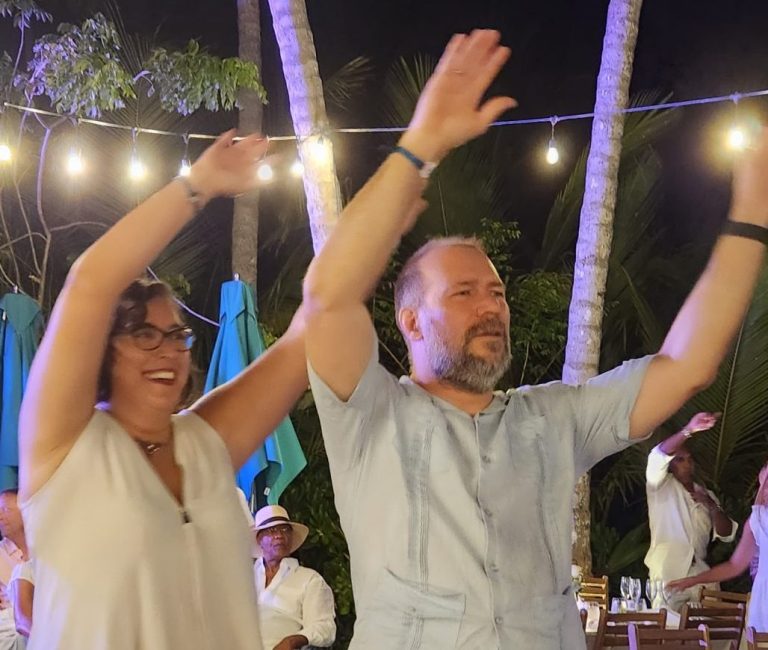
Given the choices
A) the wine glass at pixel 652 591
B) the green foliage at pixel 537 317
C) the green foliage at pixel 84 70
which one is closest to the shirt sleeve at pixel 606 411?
the wine glass at pixel 652 591

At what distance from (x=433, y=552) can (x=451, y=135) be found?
0.76 meters

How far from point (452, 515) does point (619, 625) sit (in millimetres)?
3976

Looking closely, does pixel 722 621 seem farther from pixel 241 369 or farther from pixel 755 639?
pixel 241 369

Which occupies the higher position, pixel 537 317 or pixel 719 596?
pixel 537 317

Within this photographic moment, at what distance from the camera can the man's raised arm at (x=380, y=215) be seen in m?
1.83

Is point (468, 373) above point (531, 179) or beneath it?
beneath

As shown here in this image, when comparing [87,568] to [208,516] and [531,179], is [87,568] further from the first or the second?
[531,179]

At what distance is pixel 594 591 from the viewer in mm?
6801

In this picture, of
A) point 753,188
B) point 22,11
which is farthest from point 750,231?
point 22,11

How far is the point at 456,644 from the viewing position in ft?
6.14

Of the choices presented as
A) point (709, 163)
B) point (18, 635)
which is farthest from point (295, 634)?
point (709, 163)

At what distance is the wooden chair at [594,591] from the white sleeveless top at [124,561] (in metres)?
5.00

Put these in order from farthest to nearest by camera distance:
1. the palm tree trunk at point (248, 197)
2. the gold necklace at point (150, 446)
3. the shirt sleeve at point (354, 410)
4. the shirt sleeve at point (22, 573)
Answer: the palm tree trunk at point (248, 197), the shirt sleeve at point (22, 573), the gold necklace at point (150, 446), the shirt sleeve at point (354, 410)

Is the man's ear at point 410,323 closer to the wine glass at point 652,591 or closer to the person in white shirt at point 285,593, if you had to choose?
the person in white shirt at point 285,593
